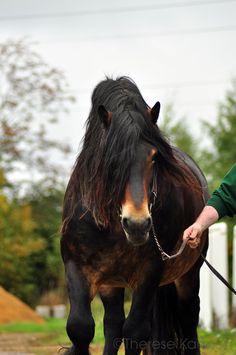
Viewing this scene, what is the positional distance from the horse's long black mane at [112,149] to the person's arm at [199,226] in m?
0.59

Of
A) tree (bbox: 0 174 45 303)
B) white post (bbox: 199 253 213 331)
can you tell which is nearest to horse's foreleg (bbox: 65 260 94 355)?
white post (bbox: 199 253 213 331)

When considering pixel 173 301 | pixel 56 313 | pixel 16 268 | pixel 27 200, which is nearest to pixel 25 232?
pixel 16 268

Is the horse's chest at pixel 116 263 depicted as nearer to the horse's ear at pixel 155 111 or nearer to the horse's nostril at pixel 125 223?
the horse's nostril at pixel 125 223

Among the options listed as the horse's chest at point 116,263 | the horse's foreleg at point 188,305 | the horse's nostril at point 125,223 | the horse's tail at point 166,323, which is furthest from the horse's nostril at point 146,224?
the horse's foreleg at point 188,305

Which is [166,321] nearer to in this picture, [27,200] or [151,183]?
[151,183]

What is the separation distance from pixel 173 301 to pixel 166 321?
0.82 ft

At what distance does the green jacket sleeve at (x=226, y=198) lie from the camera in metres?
7.02

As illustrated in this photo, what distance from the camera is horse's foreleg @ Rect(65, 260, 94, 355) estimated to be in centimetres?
744

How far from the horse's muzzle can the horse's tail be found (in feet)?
8.25

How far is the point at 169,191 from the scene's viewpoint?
26.2ft

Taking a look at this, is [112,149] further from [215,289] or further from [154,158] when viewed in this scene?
[215,289]

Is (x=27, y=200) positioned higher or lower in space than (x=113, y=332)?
higher

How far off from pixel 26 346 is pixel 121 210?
7.35 metres

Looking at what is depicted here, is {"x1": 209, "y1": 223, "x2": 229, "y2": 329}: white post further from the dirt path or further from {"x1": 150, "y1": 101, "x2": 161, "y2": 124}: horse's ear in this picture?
{"x1": 150, "y1": 101, "x2": 161, "y2": 124}: horse's ear
